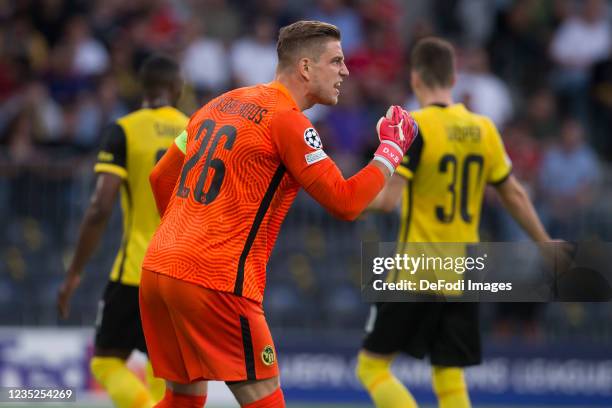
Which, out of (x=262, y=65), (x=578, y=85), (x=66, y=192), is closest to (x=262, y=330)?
(x=66, y=192)

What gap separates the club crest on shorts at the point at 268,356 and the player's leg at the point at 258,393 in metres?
0.08

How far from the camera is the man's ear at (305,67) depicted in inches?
222

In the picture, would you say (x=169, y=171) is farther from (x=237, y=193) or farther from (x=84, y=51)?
(x=84, y=51)

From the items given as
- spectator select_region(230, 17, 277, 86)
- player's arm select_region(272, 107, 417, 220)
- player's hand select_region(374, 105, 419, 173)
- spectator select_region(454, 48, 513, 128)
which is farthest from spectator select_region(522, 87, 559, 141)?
player's arm select_region(272, 107, 417, 220)

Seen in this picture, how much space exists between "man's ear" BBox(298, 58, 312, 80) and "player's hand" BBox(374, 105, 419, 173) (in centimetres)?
41

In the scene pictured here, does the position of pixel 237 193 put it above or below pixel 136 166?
below

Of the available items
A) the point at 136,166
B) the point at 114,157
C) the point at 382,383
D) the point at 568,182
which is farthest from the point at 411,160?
the point at 568,182

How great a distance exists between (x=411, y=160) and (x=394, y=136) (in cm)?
194

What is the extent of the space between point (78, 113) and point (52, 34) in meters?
1.58

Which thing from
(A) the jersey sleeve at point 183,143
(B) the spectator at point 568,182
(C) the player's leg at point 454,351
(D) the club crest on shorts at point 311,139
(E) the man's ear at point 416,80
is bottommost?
(C) the player's leg at point 454,351

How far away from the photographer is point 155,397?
809cm

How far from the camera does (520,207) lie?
7.73m

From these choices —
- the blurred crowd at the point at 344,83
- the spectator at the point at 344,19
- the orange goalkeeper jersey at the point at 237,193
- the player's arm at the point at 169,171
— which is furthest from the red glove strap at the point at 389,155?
the spectator at the point at 344,19

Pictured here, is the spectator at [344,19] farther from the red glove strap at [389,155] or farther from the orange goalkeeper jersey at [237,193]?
the orange goalkeeper jersey at [237,193]
